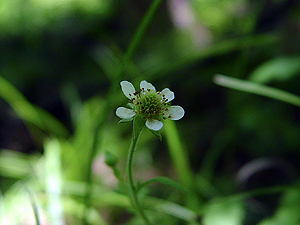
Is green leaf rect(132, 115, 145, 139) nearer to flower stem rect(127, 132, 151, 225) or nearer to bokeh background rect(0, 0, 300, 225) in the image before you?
flower stem rect(127, 132, 151, 225)

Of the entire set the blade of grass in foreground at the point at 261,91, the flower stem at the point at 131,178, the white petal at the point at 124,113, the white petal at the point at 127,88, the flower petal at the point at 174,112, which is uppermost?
the blade of grass in foreground at the point at 261,91

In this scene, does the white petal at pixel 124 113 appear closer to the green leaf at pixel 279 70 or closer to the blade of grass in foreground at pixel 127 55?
the blade of grass in foreground at pixel 127 55

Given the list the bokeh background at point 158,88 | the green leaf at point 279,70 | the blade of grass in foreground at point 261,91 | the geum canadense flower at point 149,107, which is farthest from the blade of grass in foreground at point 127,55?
the green leaf at point 279,70

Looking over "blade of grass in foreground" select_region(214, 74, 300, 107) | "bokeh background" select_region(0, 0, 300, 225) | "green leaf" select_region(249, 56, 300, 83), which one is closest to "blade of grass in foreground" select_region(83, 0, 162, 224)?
"bokeh background" select_region(0, 0, 300, 225)

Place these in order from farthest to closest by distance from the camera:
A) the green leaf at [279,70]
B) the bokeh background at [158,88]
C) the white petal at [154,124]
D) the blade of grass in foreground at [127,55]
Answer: the bokeh background at [158,88] < the green leaf at [279,70] < the blade of grass in foreground at [127,55] < the white petal at [154,124]

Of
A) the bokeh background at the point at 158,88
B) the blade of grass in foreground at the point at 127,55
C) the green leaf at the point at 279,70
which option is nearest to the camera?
the blade of grass in foreground at the point at 127,55

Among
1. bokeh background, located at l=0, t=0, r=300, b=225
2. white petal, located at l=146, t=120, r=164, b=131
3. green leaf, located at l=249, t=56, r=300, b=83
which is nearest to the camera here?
white petal, located at l=146, t=120, r=164, b=131

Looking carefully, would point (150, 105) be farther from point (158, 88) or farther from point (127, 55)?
point (158, 88)
